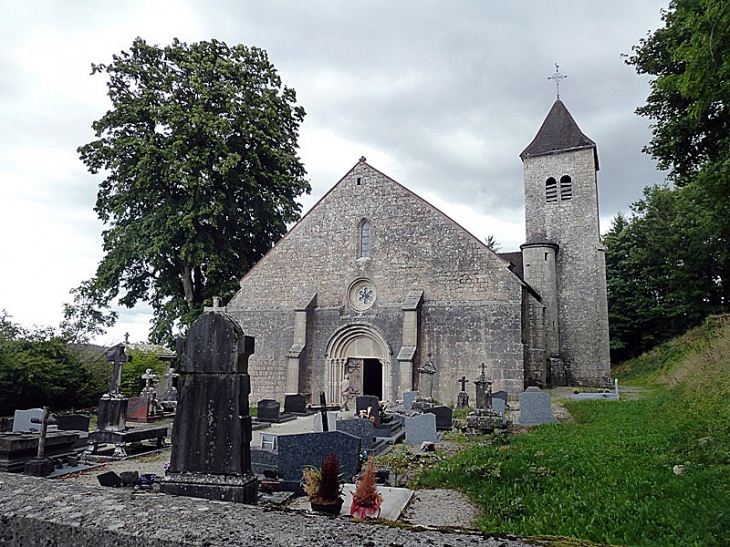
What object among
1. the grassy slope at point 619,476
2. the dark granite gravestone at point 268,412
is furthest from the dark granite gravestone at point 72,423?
the grassy slope at point 619,476

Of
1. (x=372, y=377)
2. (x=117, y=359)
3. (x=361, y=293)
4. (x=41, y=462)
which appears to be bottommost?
(x=41, y=462)

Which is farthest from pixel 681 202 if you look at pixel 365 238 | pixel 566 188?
pixel 365 238

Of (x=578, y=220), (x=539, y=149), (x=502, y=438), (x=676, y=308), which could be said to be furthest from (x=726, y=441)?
(x=676, y=308)

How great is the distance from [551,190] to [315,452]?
922 inches

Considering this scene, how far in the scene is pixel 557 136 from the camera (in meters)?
27.3

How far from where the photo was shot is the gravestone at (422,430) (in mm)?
10820

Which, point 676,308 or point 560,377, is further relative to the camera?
point 676,308

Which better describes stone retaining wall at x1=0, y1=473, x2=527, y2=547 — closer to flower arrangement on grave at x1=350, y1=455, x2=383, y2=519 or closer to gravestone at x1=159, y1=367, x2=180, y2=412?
flower arrangement on grave at x1=350, y1=455, x2=383, y2=519

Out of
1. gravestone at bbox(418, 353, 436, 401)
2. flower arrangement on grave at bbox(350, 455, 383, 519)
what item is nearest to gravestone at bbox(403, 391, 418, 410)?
gravestone at bbox(418, 353, 436, 401)

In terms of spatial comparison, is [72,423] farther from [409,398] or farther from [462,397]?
[462,397]

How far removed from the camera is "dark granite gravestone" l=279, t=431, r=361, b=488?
6887mm

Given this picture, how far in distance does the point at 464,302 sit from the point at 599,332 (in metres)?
10.0

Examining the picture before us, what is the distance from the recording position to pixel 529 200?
26906 mm

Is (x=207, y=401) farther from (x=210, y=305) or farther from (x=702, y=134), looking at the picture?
(x=210, y=305)
